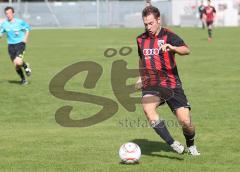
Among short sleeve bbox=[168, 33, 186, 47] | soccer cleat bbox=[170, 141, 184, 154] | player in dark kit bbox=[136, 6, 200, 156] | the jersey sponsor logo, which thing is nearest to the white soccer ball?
player in dark kit bbox=[136, 6, 200, 156]

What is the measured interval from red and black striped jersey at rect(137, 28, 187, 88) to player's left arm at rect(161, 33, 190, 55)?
0.05 m

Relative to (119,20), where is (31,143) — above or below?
above

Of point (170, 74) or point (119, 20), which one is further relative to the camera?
point (119, 20)

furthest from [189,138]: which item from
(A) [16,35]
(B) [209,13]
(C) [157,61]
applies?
(B) [209,13]

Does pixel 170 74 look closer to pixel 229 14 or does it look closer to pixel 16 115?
pixel 16 115

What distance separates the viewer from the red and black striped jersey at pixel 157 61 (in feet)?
31.0

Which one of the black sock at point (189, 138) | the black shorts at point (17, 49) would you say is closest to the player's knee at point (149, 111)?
the black sock at point (189, 138)

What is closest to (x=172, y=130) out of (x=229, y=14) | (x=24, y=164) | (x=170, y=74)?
(x=170, y=74)

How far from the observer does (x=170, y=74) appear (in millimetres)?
9633

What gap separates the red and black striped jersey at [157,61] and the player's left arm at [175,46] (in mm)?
52

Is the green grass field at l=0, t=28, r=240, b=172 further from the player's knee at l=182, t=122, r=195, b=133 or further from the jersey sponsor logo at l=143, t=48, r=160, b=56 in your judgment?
the jersey sponsor logo at l=143, t=48, r=160, b=56

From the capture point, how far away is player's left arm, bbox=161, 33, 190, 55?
9023 mm

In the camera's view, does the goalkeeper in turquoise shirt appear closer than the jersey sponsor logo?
No

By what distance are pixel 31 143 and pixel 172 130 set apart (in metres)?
2.72
